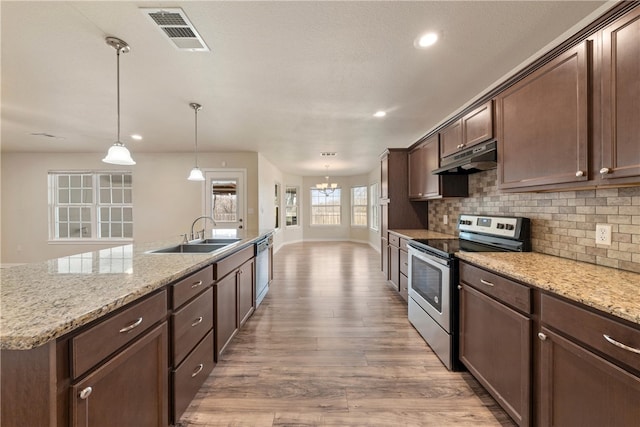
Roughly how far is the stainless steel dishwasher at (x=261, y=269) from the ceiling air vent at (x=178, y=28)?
2014mm

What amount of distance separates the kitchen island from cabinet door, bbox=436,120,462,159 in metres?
2.51

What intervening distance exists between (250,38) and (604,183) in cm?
A: 221

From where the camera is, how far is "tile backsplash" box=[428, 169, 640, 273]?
4.60ft

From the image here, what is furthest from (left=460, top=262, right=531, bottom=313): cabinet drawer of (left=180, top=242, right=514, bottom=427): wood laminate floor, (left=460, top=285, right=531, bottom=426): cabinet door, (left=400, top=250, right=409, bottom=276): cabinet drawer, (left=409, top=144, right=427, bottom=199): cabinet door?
(left=409, top=144, right=427, bottom=199): cabinet door

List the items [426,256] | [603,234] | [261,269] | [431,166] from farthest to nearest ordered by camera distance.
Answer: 1. [261,269]
2. [431,166]
3. [426,256]
4. [603,234]

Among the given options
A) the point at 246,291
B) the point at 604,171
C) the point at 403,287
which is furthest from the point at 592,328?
the point at 246,291

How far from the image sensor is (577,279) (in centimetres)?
126

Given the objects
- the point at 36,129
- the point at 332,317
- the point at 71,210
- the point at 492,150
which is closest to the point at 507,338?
the point at 492,150

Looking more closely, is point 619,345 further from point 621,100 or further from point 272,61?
point 272,61

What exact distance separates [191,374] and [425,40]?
8.77 feet

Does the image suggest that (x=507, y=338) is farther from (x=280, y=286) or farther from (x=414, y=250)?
(x=280, y=286)

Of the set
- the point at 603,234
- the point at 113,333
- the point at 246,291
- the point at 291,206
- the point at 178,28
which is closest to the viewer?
the point at 113,333

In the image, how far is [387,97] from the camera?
2.70m

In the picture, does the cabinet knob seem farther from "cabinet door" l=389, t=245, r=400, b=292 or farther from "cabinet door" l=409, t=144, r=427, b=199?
"cabinet door" l=389, t=245, r=400, b=292
